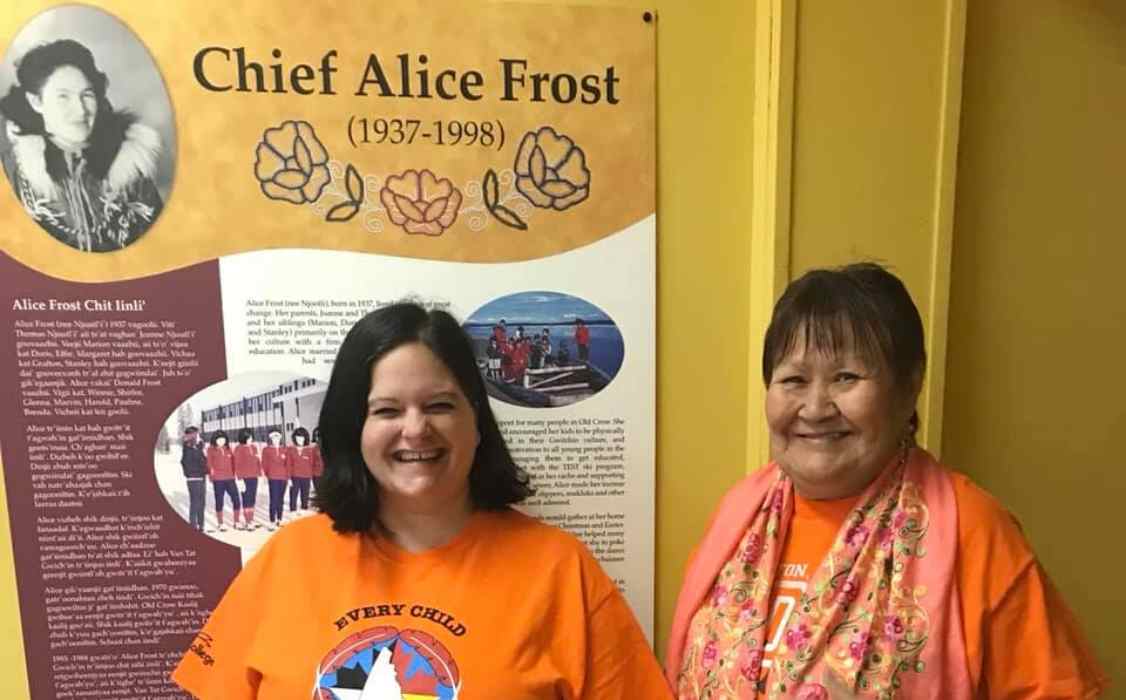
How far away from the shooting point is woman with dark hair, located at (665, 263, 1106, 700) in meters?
1.01

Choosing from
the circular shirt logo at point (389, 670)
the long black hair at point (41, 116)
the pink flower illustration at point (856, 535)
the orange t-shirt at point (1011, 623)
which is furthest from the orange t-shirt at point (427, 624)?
the long black hair at point (41, 116)

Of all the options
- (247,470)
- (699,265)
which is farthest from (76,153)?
→ (699,265)

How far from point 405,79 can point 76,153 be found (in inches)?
23.0

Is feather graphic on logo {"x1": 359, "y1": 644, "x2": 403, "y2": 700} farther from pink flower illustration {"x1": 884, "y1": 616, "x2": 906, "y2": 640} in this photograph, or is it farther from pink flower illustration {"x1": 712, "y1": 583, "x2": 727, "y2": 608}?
pink flower illustration {"x1": 884, "y1": 616, "x2": 906, "y2": 640}

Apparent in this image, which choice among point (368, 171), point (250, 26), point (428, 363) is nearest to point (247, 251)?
point (368, 171)

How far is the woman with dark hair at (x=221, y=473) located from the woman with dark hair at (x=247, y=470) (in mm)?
11

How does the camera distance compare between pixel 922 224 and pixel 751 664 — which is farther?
pixel 922 224

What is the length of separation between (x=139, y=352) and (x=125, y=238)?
0.21 meters

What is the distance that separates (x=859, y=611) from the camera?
1.04m

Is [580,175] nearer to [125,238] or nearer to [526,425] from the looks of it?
[526,425]

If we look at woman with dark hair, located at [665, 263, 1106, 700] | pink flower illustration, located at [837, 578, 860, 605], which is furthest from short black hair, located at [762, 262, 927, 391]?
pink flower illustration, located at [837, 578, 860, 605]

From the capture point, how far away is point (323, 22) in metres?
1.35

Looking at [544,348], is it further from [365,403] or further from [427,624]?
[427,624]

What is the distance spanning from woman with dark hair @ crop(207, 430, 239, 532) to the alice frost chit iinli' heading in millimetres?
638
